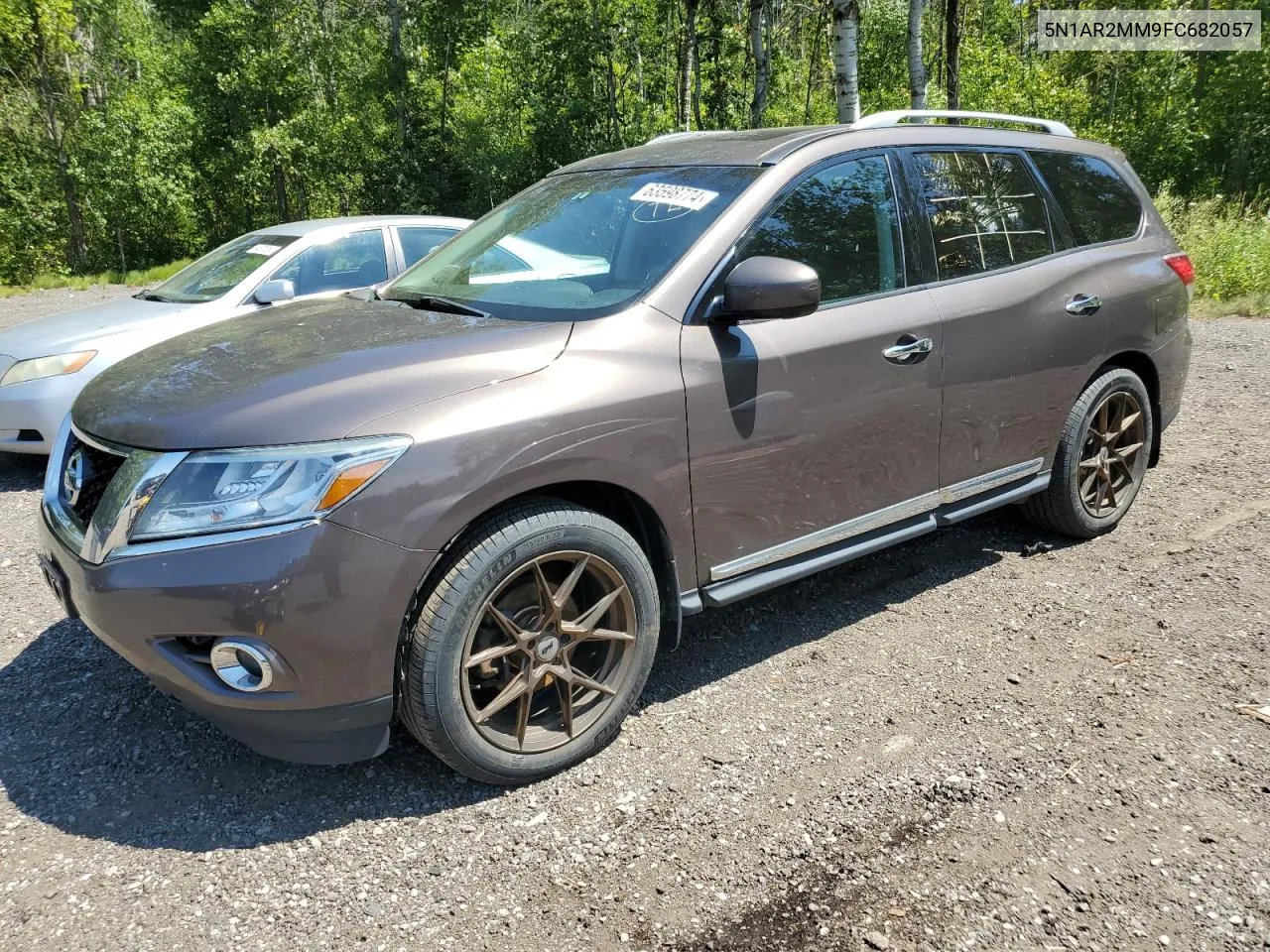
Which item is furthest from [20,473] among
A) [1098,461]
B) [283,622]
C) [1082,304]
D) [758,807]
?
[1098,461]

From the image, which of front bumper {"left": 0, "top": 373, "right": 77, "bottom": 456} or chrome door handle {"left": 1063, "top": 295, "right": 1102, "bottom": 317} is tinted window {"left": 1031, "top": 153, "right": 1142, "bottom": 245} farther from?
front bumper {"left": 0, "top": 373, "right": 77, "bottom": 456}

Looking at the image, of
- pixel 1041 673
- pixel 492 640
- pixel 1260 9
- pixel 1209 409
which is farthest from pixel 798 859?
pixel 1260 9

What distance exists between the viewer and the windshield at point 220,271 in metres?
6.43

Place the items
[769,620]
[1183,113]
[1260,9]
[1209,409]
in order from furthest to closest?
[1260,9] → [1183,113] → [1209,409] → [769,620]

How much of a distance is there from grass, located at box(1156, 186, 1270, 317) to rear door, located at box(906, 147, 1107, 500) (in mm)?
8992

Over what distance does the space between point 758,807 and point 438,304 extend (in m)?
2.00

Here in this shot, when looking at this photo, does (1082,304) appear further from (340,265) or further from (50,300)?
(50,300)

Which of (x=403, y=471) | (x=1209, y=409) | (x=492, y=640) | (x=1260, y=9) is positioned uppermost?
(x=1260, y=9)

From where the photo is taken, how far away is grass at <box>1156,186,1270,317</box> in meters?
11.6

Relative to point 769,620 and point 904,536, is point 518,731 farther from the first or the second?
point 904,536

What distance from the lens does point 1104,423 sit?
4.44 meters

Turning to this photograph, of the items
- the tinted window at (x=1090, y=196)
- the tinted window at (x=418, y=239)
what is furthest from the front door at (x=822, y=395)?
the tinted window at (x=418, y=239)

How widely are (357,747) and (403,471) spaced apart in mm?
804

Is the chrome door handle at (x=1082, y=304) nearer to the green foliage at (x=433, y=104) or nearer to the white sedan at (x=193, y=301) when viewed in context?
the white sedan at (x=193, y=301)
